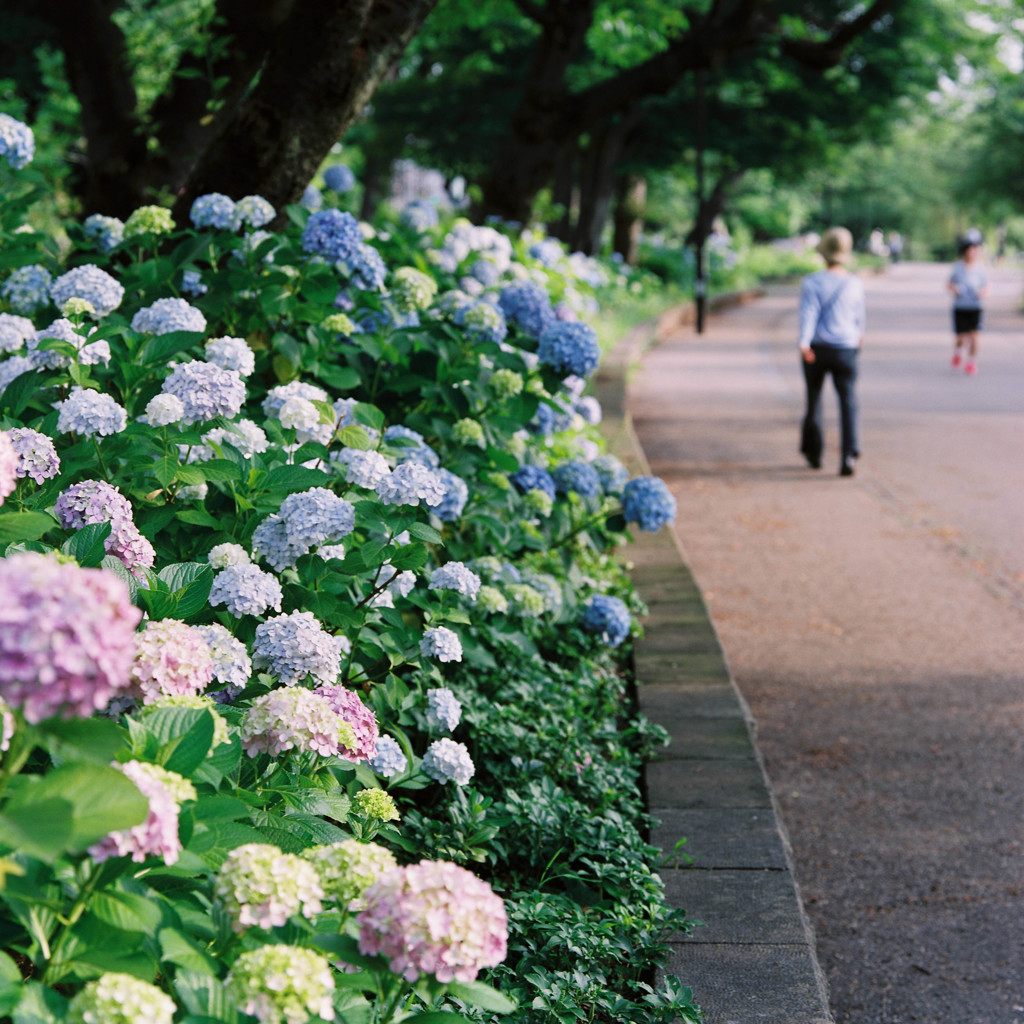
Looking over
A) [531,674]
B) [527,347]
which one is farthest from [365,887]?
[527,347]

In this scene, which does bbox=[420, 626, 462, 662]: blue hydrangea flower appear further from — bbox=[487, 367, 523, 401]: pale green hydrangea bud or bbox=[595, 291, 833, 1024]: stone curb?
bbox=[487, 367, 523, 401]: pale green hydrangea bud

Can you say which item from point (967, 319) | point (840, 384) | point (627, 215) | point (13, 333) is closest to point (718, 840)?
point (13, 333)

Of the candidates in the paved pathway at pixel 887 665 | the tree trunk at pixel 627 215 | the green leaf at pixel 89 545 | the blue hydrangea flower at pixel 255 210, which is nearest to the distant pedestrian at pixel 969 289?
the paved pathway at pixel 887 665

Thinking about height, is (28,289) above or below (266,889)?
above

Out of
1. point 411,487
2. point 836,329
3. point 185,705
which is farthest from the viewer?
point 836,329

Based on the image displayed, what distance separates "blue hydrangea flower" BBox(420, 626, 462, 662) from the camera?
8.32 feet

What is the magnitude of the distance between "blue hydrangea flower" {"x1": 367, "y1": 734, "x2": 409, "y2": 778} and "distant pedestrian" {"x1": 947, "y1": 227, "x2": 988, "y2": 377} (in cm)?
1335

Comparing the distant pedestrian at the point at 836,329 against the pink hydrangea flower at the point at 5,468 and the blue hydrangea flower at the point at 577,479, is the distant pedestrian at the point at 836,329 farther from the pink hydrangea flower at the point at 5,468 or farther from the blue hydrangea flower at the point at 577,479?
the pink hydrangea flower at the point at 5,468

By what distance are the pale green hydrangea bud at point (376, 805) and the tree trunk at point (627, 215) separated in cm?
2842

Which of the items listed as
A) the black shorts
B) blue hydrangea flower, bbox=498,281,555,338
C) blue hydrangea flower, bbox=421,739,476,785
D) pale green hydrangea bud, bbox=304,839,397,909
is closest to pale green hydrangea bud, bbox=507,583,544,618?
blue hydrangea flower, bbox=421,739,476,785

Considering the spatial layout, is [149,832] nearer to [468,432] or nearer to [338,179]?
[468,432]

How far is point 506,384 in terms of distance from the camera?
355cm

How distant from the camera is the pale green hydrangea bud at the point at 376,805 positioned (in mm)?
Result: 2002

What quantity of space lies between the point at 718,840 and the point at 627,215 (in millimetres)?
28448
